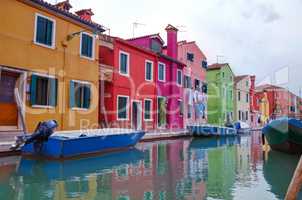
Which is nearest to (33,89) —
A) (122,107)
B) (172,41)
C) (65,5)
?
(65,5)

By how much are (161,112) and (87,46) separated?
9.09 m

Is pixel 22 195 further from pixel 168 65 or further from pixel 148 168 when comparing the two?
pixel 168 65

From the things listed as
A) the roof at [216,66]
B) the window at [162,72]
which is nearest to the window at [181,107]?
the window at [162,72]

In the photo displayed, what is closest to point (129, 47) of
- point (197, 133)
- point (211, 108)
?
point (197, 133)

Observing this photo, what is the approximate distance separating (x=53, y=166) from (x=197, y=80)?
22.0 metres

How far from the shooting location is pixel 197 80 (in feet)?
98.5

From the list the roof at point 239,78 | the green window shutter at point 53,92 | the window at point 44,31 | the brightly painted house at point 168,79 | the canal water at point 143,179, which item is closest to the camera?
the canal water at point 143,179

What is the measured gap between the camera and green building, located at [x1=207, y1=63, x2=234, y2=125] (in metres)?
34.3

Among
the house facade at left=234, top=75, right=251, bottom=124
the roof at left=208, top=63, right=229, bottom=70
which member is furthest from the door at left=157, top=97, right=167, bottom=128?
the house facade at left=234, top=75, right=251, bottom=124

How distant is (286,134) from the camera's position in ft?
46.3

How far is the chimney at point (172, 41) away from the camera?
25453 millimetres

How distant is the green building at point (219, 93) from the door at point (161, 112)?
11250mm

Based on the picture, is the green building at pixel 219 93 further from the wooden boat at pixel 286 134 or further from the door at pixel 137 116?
the wooden boat at pixel 286 134

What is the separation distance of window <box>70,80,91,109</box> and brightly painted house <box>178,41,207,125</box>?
481 inches
